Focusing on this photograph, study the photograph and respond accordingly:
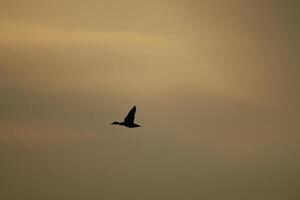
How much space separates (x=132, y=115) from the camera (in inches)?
Result: 2522
